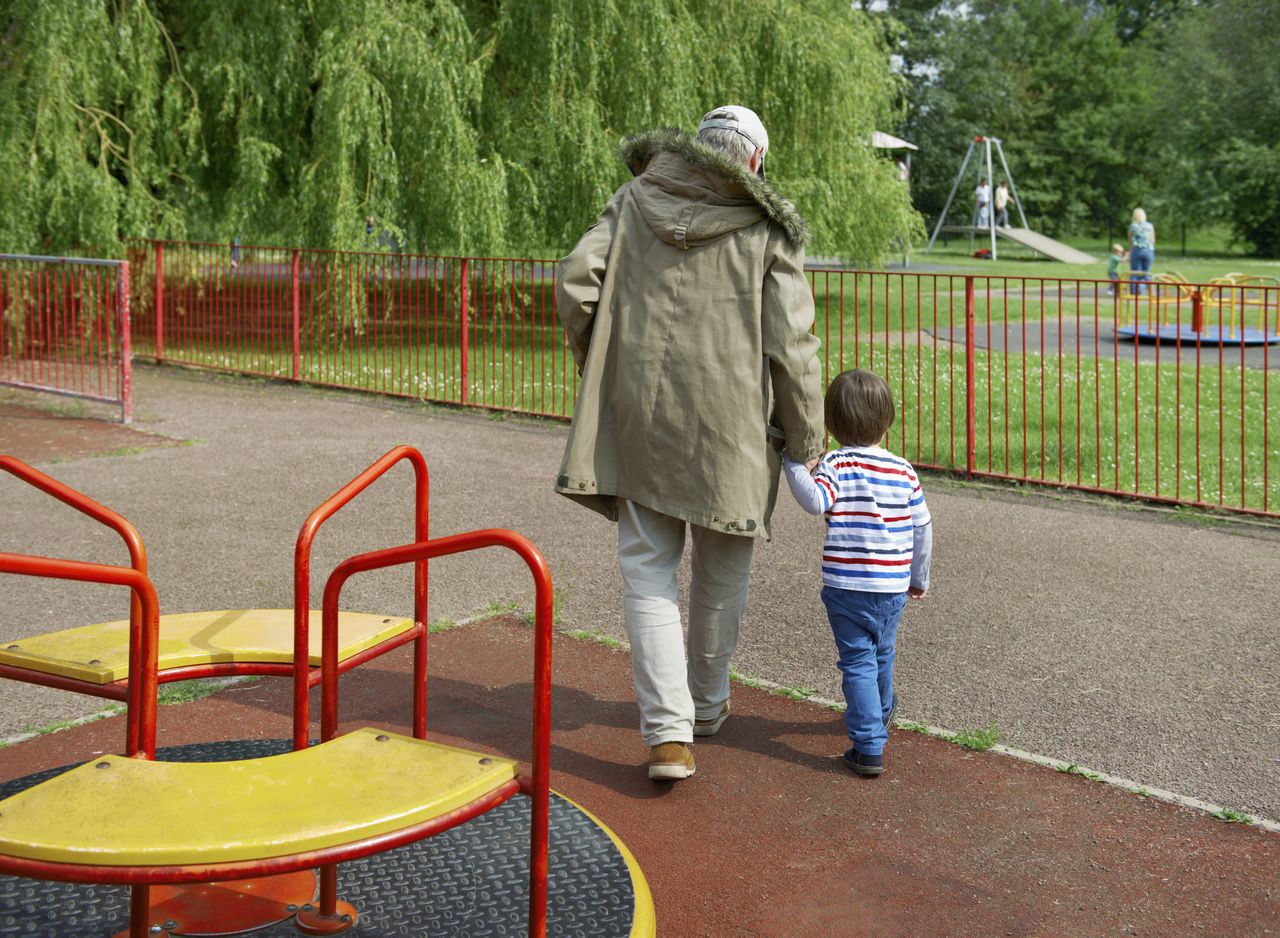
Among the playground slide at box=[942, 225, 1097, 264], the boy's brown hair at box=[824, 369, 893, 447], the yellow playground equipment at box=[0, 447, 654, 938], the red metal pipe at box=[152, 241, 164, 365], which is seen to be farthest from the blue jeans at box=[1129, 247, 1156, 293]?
the yellow playground equipment at box=[0, 447, 654, 938]

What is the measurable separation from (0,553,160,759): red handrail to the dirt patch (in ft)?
21.3

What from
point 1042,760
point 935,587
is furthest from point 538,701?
point 935,587

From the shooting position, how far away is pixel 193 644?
356 cm

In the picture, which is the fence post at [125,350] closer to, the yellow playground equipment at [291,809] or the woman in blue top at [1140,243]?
the yellow playground equipment at [291,809]

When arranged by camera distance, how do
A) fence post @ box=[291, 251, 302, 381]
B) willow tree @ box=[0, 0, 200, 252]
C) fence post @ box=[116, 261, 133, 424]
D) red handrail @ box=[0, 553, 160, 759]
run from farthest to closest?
willow tree @ box=[0, 0, 200, 252], fence post @ box=[291, 251, 302, 381], fence post @ box=[116, 261, 133, 424], red handrail @ box=[0, 553, 160, 759]

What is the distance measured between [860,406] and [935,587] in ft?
7.72

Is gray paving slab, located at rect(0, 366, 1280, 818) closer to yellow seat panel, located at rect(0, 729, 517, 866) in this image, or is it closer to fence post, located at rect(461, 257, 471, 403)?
fence post, located at rect(461, 257, 471, 403)

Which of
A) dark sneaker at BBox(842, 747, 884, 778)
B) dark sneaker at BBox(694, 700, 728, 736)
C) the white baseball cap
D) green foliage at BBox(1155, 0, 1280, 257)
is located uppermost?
green foliage at BBox(1155, 0, 1280, 257)

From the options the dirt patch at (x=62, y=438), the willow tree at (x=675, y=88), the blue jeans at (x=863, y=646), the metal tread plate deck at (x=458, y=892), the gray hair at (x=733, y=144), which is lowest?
the metal tread plate deck at (x=458, y=892)

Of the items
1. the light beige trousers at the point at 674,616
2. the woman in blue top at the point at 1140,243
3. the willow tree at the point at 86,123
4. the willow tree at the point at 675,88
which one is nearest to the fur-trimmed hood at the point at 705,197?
the light beige trousers at the point at 674,616

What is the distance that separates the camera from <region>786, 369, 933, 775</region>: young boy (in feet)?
13.6

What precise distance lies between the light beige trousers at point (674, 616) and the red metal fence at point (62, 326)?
7816 millimetres

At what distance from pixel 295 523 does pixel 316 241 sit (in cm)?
763

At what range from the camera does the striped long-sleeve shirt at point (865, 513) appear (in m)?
4.14
